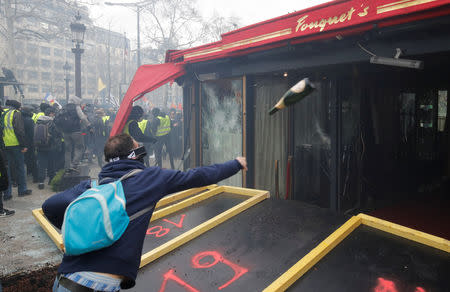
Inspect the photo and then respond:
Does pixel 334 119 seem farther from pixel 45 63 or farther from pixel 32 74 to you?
pixel 45 63

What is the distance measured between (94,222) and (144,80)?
5.54 m

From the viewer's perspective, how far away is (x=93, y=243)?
1604mm

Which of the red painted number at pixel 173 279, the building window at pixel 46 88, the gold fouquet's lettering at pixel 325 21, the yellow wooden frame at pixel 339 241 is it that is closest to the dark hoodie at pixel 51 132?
the gold fouquet's lettering at pixel 325 21

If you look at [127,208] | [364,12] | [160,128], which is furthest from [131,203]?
[160,128]

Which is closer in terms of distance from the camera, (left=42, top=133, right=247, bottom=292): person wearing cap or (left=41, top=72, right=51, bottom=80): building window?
(left=42, top=133, right=247, bottom=292): person wearing cap

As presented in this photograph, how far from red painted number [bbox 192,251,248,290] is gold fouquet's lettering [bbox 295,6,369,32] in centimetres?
336

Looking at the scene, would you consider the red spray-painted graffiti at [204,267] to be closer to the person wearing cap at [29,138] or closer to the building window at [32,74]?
the person wearing cap at [29,138]

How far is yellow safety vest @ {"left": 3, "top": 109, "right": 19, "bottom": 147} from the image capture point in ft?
21.0

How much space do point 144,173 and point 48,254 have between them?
2.61 meters

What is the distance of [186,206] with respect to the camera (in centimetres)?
340

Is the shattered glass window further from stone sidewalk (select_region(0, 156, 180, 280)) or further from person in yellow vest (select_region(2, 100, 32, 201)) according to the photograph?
person in yellow vest (select_region(2, 100, 32, 201))

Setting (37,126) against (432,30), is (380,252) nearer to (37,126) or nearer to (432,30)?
(432,30)

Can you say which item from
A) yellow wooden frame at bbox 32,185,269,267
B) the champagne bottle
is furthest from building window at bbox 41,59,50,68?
the champagne bottle

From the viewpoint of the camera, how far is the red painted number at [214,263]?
218cm
